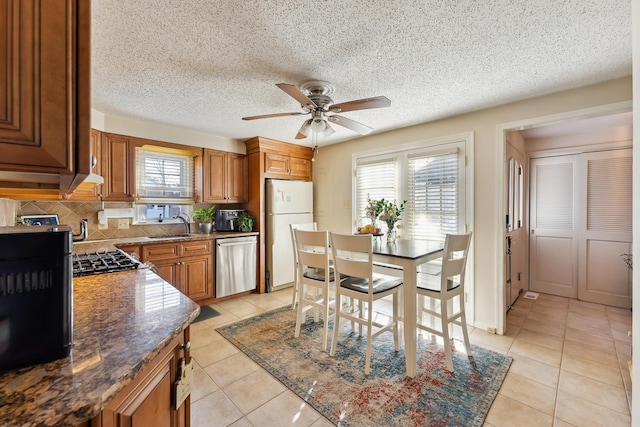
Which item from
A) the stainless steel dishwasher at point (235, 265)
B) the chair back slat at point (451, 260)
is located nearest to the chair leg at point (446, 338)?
the chair back slat at point (451, 260)

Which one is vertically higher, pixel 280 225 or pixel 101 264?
pixel 280 225

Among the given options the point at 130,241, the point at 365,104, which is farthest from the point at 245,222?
the point at 365,104

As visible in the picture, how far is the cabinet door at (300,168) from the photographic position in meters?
4.39

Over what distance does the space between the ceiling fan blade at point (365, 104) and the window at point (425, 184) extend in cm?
152

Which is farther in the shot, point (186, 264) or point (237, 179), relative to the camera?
point (237, 179)

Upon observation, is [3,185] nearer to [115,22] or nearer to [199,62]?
[115,22]

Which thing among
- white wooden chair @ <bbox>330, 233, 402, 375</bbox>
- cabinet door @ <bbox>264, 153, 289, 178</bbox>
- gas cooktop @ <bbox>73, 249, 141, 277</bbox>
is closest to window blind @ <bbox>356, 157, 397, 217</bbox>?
cabinet door @ <bbox>264, 153, 289, 178</bbox>

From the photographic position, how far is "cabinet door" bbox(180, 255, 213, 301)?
3334 millimetres

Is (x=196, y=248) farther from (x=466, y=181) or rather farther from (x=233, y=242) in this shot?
(x=466, y=181)

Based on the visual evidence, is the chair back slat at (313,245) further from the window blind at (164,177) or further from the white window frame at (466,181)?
the window blind at (164,177)

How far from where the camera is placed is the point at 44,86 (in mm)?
718

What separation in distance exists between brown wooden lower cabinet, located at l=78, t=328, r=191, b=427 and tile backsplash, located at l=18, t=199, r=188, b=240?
2.93 metres

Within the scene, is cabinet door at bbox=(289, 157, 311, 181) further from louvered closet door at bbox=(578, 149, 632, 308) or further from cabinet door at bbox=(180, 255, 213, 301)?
louvered closet door at bbox=(578, 149, 632, 308)

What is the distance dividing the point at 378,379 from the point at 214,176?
3.16 m
